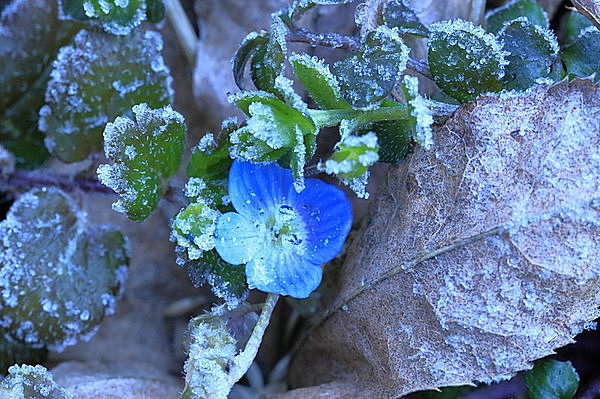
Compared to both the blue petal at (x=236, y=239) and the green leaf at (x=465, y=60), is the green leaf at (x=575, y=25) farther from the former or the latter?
the blue petal at (x=236, y=239)

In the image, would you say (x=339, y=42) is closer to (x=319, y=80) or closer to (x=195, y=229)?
(x=319, y=80)

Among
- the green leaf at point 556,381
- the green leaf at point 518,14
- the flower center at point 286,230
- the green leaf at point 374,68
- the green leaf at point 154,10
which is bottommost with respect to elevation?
the green leaf at point 556,381

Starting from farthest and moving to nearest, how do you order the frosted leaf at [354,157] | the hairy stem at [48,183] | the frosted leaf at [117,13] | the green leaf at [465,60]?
the hairy stem at [48,183]
the frosted leaf at [117,13]
the green leaf at [465,60]
the frosted leaf at [354,157]

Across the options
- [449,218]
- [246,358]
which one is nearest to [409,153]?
[449,218]

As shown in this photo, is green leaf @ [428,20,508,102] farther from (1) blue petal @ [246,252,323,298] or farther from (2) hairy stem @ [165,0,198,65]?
(2) hairy stem @ [165,0,198,65]

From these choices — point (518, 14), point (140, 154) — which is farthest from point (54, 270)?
point (518, 14)

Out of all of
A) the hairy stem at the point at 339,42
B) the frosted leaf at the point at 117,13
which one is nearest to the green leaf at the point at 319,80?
the hairy stem at the point at 339,42

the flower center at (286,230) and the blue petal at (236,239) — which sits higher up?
the blue petal at (236,239)
